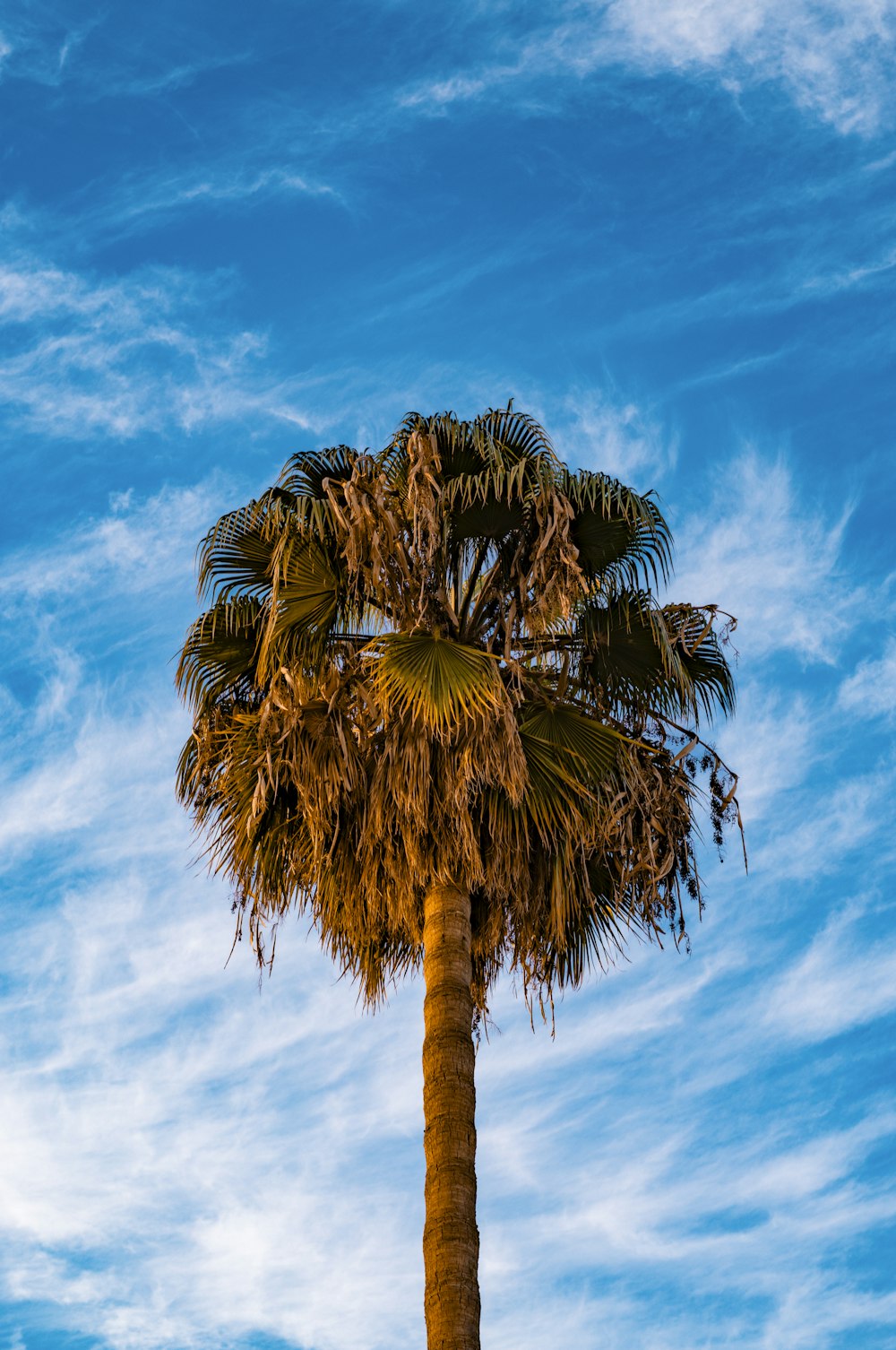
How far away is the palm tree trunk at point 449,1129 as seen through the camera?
9594 millimetres

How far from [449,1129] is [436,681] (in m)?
3.12

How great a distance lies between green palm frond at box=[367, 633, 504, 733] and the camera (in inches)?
434

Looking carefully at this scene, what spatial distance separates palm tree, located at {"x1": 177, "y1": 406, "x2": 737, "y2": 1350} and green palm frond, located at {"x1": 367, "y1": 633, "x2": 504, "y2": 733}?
22 millimetres

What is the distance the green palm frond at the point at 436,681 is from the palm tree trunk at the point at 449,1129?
1.43m

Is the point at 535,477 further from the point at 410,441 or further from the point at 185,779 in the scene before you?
the point at 185,779

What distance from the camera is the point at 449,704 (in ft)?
36.1

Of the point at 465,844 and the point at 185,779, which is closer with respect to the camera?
the point at 465,844

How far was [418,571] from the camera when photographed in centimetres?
1185

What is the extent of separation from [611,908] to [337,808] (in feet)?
8.41

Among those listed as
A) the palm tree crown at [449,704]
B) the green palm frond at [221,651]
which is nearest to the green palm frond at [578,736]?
the palm tree crown at [449,704]

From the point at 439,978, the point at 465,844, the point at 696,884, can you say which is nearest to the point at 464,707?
the point at 465,844

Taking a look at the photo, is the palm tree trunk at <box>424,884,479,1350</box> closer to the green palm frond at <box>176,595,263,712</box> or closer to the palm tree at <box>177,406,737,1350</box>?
the palm tree at <box>177,406,737,1350</box>

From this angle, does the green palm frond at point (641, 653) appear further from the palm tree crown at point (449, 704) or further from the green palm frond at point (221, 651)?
the green palm frond at point (221, 651)

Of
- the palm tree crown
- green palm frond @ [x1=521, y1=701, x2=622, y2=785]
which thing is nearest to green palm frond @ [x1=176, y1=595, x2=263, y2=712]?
the palm tree crown
